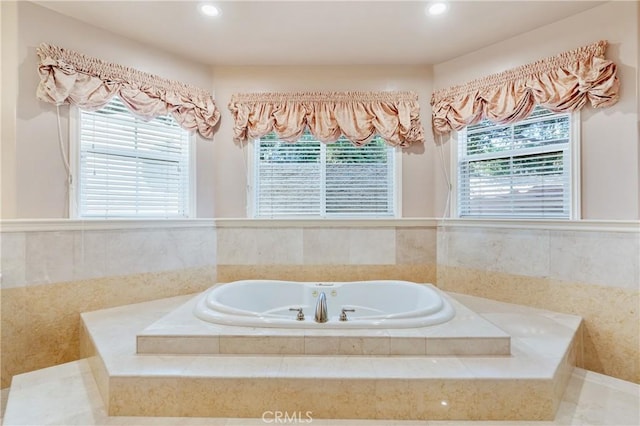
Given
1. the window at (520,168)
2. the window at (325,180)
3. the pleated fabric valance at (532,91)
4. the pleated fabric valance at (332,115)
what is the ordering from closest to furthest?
the pleated fabric valance at (532,91) < the window at (520,168) < the pleated fabric valance at (332,115) < the window at (325,180)

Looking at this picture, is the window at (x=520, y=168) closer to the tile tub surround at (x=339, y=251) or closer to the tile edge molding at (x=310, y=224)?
the tile edge molding at (x=310, y=224)

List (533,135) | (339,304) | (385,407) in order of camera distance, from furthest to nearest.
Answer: (339,304)
(533,135)
(385,407)

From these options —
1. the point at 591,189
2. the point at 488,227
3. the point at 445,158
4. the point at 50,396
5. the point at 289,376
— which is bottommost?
the point at 50,396

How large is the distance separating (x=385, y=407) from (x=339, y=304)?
3.66 ft

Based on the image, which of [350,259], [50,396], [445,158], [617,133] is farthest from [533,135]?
[50,396]

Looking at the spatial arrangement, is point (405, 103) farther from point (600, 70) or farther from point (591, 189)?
point (591, 189)

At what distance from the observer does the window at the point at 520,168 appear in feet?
7.10

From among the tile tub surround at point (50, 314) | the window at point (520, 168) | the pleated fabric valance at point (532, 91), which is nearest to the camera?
the tile tub surround at point (50, 314)

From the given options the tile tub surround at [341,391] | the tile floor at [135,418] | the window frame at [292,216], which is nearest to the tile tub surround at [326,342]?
the tile tub surround at [341,391]

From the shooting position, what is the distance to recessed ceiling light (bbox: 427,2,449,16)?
1982mm

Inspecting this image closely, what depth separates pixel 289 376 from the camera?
1375 mm

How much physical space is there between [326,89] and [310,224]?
1263 millimetres

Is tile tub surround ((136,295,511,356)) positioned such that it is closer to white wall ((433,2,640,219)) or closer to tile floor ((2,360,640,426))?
tile floor ((2,360,640,426))

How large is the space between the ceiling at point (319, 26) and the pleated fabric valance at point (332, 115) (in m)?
0.32
